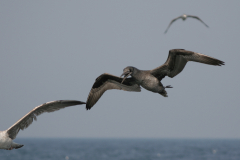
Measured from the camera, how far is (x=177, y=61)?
556 inches

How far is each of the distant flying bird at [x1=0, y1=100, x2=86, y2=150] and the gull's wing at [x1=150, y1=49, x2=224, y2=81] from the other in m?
3.73

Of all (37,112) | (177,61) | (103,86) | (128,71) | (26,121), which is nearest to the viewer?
(128,71)

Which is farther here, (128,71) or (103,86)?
(103,86)

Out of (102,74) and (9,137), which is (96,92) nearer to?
(102,74)

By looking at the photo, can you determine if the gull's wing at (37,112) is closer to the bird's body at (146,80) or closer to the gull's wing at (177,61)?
the bird's body at (146,80)

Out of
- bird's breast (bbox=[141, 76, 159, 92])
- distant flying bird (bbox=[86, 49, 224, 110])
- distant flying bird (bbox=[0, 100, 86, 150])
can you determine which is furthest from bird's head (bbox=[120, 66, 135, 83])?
distant flying bird (bbox=[0, 100, 86, 150])

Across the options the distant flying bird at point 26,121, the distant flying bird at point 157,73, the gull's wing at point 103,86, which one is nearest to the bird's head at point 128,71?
the distant flying bird at point 157,73

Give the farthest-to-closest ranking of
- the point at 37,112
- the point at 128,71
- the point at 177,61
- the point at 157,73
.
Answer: the point at 157,73
the point at 37,112
the point at 177,61
the point at 128,71

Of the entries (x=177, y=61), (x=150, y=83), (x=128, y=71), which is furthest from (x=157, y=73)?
(x=128, y=71)

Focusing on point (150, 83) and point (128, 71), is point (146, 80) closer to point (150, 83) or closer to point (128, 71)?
point (150, 83)

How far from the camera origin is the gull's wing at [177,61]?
1335cm

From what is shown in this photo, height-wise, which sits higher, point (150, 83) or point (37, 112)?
point (150, 83)

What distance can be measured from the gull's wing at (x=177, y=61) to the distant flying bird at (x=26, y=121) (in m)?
3.73

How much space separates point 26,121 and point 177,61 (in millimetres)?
6857
